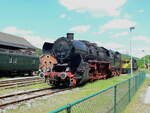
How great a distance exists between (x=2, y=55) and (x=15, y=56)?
2.34m

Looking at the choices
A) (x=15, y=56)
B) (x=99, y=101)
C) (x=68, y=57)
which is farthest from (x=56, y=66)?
(x=15, y=56)

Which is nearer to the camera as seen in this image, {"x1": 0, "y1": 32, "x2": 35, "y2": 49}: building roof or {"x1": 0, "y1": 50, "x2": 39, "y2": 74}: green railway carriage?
{"x1": 0, "y1": 50, "x2": 39, "y2": 74}: green railway carriage

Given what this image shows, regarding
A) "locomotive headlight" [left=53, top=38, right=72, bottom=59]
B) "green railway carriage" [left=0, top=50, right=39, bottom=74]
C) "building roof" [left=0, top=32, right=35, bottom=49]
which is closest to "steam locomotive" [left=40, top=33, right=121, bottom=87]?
"locomotive headlight" [left=53, top=38, right=72, bottom=59]

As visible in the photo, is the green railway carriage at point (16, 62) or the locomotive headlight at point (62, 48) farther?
the green railway carriage at point (16, 62)

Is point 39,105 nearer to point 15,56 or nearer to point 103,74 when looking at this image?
point 103,74

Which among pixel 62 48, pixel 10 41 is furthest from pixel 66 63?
pixel 10 41

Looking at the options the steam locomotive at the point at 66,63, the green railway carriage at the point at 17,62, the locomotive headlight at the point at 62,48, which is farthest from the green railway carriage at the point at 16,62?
the locomotive headlight at the point at 62,48

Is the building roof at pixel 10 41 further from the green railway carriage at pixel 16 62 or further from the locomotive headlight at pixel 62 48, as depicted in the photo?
the locomotive headlight at pixel 62 48

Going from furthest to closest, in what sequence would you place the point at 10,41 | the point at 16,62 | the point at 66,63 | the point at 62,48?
the point at 10,41, the point at 16,62, the point at 62,48, the point at 66,63

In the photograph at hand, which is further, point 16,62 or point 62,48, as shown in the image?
point 16,62

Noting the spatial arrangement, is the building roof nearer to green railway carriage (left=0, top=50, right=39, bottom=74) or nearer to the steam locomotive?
green railway carriage (left=0, top=50, right=39, bottom=74)

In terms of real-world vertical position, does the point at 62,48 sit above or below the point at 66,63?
above

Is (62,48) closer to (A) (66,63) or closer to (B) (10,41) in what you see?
(A) (66,63)

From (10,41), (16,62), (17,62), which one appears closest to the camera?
(16,62)
